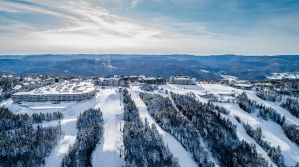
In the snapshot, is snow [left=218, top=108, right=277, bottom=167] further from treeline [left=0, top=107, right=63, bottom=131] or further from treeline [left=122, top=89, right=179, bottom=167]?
treeline [left=0, top=107, right=63, bottom=131]

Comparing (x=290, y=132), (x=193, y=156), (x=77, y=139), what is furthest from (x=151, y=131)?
(x=290, y=132)

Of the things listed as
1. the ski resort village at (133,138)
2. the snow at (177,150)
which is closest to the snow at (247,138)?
the ski resort village at (133,138)

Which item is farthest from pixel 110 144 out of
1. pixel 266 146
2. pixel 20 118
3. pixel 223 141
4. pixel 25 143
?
pixel 266 146

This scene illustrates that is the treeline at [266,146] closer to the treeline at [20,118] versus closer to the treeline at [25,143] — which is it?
the treeline at [25,143]

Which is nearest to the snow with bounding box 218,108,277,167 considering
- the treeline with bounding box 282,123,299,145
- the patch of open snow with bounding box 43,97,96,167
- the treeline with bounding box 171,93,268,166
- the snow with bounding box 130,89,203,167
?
the treeline with bounding box 171,93,268,166

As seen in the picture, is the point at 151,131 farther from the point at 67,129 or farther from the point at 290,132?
the point at 290,132

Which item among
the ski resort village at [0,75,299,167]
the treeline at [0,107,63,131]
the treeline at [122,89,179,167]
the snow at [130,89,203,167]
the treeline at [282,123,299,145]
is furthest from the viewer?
the treeline at [282,123,299,145]
